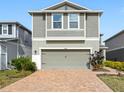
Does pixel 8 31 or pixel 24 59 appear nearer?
pixel 24 59

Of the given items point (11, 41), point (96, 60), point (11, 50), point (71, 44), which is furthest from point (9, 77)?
point (11, 41)

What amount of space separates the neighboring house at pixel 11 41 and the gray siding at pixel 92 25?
30.1 ft

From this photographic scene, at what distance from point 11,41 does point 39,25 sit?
21.0ft

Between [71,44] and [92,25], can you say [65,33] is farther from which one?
[92,25]

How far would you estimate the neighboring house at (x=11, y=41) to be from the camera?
31050 millimetres

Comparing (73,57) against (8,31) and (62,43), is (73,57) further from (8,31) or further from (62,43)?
(8,31)

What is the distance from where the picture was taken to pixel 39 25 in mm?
31141

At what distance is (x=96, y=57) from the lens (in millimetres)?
29812

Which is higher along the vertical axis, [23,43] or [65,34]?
[65,34]

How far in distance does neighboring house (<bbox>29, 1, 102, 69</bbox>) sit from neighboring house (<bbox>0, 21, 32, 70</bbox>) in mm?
3241

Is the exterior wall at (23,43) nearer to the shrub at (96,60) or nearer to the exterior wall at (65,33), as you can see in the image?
the exterior wall at (65,33)

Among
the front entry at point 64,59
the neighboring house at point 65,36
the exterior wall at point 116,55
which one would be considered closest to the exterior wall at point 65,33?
the neighboring house at point 65,36

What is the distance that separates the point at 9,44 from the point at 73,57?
8.16 m

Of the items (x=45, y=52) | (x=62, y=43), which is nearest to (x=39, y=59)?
(x=45, y=52)
